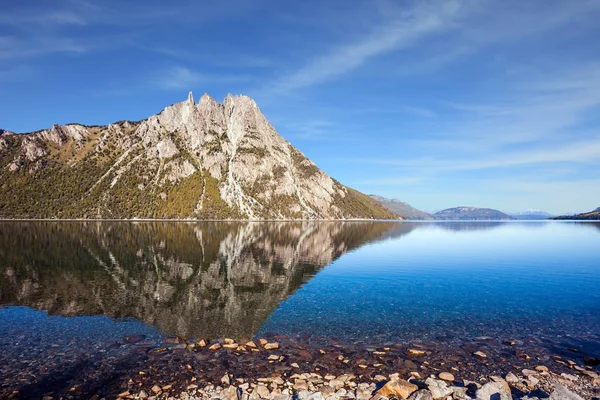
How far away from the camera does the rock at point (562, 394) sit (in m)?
19.3

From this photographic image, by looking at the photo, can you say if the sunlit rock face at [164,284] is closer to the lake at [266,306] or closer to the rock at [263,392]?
the lake at [266,306]

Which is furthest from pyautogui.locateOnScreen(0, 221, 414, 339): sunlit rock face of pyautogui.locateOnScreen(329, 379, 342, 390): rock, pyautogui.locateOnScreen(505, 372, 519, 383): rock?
pyautogui.locateOnScreen(505, 372, 519, 383): rock

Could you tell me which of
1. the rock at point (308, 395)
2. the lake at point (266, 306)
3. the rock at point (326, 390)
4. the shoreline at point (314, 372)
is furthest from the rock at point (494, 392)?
the rock at point (308, 395)

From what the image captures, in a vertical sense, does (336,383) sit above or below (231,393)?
below

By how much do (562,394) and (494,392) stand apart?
3.68m

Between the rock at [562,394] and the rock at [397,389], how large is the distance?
24.9ft

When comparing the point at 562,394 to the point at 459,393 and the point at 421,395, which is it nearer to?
the point at 459,393

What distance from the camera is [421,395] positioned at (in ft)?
64.5

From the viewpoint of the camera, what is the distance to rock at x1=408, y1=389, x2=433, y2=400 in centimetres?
1948

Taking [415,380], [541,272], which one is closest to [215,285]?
[415,380]

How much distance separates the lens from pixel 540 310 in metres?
40.6

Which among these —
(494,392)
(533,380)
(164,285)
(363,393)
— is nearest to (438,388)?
(494,392)

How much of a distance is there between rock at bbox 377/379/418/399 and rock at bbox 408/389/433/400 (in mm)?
492

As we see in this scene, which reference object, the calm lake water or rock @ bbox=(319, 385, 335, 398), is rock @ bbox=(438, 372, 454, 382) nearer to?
the calm lake water
